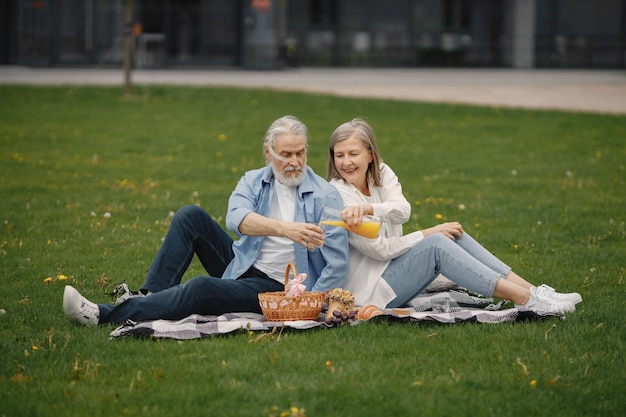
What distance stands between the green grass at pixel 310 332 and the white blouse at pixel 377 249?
0.31 m

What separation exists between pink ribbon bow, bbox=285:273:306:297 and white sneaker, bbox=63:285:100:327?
1.05 meters

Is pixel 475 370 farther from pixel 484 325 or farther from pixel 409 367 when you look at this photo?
pixel 484 325

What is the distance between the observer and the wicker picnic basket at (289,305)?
215 inches

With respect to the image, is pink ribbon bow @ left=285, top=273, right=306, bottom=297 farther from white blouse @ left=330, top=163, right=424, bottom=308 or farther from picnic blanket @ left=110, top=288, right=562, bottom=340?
white blouse @ left=330, top=163, right=424, bottom=308

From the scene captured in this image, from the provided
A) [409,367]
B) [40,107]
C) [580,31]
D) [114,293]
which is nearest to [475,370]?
[409,367]

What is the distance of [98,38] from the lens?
34.2m

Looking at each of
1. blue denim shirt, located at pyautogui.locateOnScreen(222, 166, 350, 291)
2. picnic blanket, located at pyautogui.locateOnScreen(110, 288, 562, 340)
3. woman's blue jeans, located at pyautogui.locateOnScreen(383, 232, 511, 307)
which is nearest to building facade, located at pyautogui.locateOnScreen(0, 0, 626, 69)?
picnic blanket, located at pyautogui.locateOnScreen(110, 288, 562, 340)

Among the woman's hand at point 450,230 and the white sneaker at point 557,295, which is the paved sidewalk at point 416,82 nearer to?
the white sneaker at point 557,295

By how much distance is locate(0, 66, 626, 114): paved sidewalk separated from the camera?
2159cm

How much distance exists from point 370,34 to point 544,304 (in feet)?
104

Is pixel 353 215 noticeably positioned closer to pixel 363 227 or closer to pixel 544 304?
pixel 363 227

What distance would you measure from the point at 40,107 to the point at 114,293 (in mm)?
12913

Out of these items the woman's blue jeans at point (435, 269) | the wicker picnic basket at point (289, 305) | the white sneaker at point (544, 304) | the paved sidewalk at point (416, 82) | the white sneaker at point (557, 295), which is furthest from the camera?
the paved sidewalk at point (416, 82)

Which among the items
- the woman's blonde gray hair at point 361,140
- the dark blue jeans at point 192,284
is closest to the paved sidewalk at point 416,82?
the woman's blonde gray hair at point 361,140
